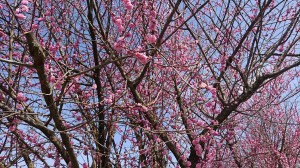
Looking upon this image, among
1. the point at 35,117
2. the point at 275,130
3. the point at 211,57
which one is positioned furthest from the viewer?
the point at 275,130

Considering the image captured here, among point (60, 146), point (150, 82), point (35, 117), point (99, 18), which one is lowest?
point (60, 146)

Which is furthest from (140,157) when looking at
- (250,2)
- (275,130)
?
(275,130)

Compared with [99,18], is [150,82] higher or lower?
lower

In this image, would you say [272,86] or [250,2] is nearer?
[250,2]

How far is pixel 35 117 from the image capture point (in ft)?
11.9

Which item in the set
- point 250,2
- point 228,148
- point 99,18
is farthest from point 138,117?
point 228,148

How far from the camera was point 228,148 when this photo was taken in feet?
24.3

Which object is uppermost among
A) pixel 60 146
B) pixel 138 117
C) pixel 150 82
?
pixel 150 82

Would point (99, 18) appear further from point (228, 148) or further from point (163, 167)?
point (228, 148)

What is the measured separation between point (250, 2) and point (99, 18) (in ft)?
7.16

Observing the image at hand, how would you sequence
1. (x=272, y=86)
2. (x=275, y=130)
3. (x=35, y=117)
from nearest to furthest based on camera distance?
(x=35, y=117)
(x=272, y=86)
(x=275, y=130)

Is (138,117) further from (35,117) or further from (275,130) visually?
(275,130)

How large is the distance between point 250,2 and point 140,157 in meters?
2.75

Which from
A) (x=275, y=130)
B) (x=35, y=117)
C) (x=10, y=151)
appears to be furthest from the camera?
(x=275, y=130)
